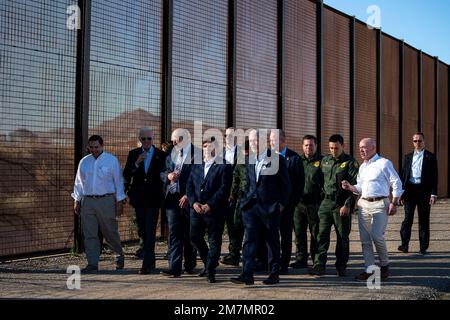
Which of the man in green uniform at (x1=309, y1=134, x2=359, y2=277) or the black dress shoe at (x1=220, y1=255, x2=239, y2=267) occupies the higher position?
the man in green uniform at (x1=309, y1=134, x2=359, y2=277)

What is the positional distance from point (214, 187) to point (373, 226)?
72.1 inches

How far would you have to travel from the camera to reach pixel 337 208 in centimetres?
783

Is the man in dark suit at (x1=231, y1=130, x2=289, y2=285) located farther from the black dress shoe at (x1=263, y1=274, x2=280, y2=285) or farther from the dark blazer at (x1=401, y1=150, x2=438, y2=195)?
the dark blazer at (x1=401, y1=150, x2=438, y2=195)

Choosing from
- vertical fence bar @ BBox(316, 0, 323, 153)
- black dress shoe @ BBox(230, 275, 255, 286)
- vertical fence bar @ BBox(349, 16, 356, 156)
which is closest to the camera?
black dress shoe @ BBox(230, 275, 255, 286)

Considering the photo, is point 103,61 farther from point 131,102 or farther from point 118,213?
point 118,213

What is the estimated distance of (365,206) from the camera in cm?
765

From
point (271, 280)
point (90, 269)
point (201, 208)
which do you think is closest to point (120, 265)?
point (90, 269)

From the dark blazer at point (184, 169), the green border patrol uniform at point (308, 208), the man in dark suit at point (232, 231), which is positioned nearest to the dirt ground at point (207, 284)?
the man in dark suit at point (232, 231)

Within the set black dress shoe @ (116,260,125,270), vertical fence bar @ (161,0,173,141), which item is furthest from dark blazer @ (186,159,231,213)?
vertical fence bar @ (161,0,173,141)

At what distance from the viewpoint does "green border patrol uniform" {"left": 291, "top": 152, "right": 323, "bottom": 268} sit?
8328 mm

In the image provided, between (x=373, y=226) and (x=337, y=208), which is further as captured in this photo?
(x=337, y=208)

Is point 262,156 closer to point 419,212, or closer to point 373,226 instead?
point 373,226

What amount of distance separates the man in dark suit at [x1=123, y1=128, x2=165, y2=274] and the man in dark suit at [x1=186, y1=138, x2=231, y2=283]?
60 centimetres

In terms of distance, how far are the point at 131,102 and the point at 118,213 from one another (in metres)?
3.33
